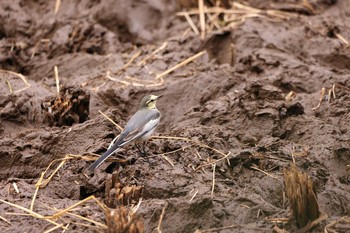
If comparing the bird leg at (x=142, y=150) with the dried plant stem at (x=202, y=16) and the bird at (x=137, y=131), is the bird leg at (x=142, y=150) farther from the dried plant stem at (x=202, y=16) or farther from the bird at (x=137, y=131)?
the dried plant stem at (x=202, y=16)

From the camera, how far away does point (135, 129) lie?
6.55 metres

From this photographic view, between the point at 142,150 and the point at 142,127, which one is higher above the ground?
the point at 142,127


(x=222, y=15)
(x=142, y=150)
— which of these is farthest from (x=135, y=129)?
(x=222, y=15)

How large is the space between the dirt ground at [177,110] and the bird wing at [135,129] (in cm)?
16

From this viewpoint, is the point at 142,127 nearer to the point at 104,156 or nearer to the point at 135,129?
the point at 135,129

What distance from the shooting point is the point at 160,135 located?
7000 millimetres

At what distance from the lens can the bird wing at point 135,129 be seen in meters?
6.28

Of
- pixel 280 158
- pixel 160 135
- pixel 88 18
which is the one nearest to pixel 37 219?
pixel 160 135

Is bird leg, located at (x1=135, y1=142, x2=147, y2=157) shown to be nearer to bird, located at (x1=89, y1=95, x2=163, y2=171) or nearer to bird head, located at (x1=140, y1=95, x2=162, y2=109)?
bird, located at (x1=89, y1=95, x2=163, y2=171)

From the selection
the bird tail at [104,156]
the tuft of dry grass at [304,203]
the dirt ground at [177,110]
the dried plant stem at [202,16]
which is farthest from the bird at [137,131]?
the dried plant stem at [202,16]

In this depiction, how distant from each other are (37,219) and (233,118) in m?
2.22

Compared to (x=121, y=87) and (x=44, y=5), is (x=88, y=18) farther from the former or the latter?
(x=121, y=87)

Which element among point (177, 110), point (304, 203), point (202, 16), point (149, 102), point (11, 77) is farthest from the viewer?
point (202, 16)

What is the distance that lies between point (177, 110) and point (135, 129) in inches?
53.8
